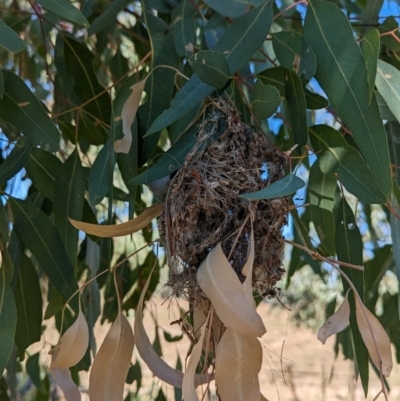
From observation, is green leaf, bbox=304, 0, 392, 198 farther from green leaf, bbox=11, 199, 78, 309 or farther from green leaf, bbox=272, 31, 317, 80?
green leaf, bbox=11, 199, 78, 309

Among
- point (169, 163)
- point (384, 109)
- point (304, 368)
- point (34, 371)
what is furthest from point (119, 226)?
point (304, 368)

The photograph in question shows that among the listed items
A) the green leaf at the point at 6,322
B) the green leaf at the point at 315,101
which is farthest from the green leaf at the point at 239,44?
the green leaf at the point at 6,322

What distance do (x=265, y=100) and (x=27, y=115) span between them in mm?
372

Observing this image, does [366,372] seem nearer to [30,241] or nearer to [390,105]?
[390,105]

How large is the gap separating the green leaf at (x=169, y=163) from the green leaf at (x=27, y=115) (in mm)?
191

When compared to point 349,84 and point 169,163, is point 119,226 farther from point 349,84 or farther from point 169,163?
point 349,84

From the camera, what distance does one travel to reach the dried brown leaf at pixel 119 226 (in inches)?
31.0

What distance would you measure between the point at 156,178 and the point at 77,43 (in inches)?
19.9

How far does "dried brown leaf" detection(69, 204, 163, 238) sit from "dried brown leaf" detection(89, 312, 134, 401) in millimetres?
117

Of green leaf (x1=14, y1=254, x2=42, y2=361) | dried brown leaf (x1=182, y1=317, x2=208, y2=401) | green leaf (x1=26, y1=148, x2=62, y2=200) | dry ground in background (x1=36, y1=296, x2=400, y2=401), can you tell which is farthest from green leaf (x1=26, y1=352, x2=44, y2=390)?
dry ground in background (x1=36, y1=296, x2=400, y2=401)

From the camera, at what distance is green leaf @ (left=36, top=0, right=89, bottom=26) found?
2.66 feet

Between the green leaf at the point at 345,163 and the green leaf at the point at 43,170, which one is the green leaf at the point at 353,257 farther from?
the green leaf at the point at 43,170

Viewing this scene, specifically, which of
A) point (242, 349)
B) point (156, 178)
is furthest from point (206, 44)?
point (242, 349)

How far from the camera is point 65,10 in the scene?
2.69 ft
